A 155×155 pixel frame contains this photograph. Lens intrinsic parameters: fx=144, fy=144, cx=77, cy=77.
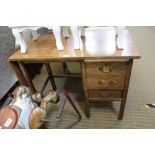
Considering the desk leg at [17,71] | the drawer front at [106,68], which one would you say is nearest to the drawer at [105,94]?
the drawer front at [106,68]

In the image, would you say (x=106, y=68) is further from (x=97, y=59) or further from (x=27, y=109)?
(x=27, y=109)

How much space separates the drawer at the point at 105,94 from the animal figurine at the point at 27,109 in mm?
305

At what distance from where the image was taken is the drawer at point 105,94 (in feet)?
3.84

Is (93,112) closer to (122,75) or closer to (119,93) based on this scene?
(119,93)

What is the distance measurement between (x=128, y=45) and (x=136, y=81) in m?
0.99

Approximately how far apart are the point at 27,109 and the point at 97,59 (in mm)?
584

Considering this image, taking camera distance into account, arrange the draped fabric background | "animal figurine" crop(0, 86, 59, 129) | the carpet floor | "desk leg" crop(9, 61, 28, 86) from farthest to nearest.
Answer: the draped fabric background, the carpet floor, "desk leg" crop(9, 61, 28, 86), "animal figurine" crop(0, 86, 59, 129)

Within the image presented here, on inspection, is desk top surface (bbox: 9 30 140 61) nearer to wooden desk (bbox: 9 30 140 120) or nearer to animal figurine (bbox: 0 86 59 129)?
wooden desk (bbox: 9 30 140 120)

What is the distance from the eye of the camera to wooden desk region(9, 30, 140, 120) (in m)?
0.95

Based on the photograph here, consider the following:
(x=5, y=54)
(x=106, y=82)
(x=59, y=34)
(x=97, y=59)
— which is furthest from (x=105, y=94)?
(x=5, y=54)

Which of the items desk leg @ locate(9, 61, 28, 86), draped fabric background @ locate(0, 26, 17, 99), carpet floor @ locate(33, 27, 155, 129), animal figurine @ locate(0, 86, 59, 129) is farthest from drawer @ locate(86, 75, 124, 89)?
draped fabric background @ locate(0, 26, 17, 99)

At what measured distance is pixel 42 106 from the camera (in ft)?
3.55

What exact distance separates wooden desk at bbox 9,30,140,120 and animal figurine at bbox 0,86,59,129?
0.22m
